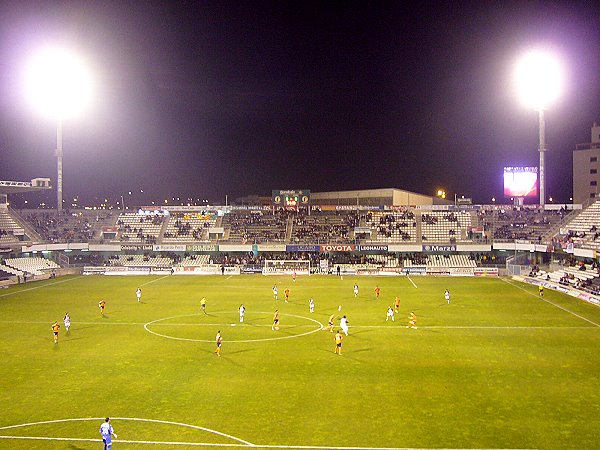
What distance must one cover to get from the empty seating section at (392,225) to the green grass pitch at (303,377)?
3096cm

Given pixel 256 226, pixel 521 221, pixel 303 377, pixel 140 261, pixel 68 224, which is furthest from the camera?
pixel 68 224

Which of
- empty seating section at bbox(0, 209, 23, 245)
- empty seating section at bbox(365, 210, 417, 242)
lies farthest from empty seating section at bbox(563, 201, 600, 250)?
empty seating section at bbox(0, 209, 23, 245)

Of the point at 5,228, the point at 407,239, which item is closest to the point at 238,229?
the point at 407,239

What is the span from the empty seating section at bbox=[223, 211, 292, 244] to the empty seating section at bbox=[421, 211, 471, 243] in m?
20.2

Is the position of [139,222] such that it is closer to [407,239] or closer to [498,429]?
[407,239]

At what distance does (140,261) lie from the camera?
74312 mm

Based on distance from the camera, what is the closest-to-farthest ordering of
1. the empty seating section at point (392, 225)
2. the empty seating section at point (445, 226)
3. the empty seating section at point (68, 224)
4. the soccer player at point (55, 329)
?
1. the soccer player at point (55, 329)
2. the empty seating section at point (445, 226)
3. the empty seating section at point (392, 225)
4. the empty seating section at point (68, 224)

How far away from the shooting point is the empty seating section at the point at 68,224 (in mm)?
76688

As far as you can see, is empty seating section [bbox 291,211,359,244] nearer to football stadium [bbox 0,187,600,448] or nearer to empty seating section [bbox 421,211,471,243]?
football stadium [bbox 0,187,600,448]

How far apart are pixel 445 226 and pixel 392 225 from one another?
7379 mm

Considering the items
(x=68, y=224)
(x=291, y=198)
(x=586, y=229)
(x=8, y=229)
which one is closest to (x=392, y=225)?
(x=291, y=198)

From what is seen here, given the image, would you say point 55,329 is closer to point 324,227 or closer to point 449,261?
point 449,261

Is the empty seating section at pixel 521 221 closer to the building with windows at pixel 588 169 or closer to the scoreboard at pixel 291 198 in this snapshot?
the scoreboard at pixel 291 198

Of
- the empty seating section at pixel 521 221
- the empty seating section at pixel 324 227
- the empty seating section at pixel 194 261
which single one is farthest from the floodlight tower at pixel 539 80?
the empty seating section at pixel 194 261
